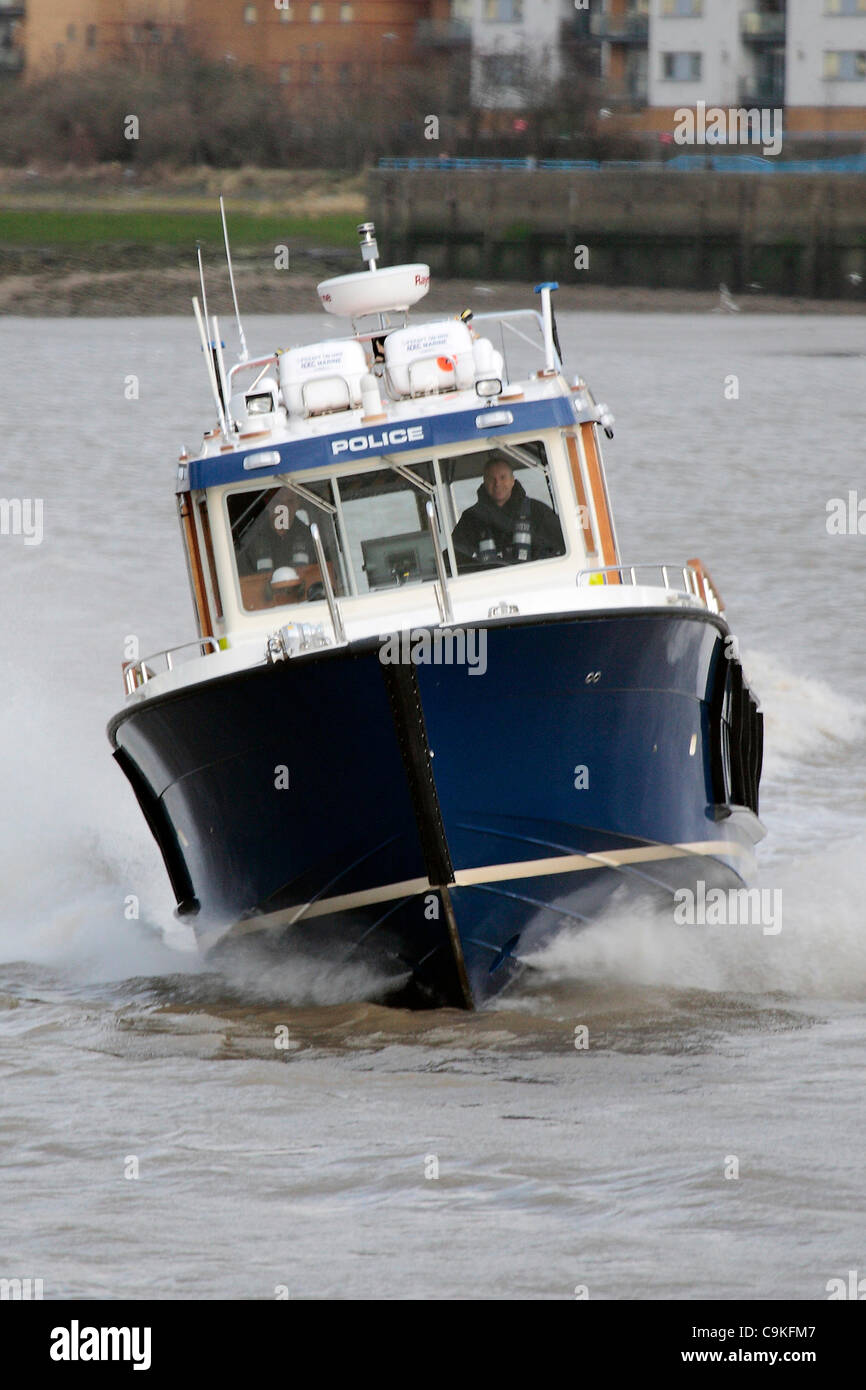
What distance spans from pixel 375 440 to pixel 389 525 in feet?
1.32

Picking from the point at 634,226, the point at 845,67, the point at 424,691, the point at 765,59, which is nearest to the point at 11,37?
the point at 634,226

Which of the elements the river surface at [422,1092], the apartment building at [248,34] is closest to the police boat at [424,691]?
the river surface at [422,1092]

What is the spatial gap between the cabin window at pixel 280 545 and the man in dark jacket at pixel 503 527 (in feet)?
1.94

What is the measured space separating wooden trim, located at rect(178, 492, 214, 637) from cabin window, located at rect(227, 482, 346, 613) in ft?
0.71

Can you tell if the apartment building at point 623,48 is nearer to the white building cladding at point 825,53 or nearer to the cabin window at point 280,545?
the white building cladding at point 825,53

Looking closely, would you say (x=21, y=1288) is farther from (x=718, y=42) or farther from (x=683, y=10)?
(x=683, y=10)

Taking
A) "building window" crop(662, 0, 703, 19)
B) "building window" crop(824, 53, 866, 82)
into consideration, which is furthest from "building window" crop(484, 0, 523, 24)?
"building window" crop(824, 53, 866, 82)

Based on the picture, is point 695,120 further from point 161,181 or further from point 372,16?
point 161,181

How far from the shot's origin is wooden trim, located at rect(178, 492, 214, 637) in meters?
9.43

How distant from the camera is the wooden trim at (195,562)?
30.9 ft

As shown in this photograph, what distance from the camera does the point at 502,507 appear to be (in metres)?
9.31

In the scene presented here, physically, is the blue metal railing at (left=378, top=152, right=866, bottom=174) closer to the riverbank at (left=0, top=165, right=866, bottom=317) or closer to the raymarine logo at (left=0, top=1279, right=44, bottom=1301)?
the riverbank at (left=0, top=165, right=866, bottom=317)

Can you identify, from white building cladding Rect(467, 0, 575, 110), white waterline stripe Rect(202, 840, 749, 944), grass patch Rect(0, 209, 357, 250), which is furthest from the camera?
white building cladding Rect(467, 0, 575, 110)
